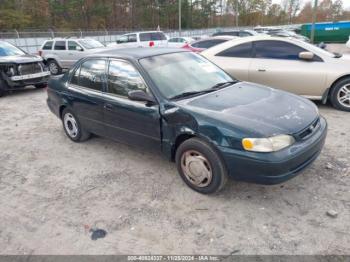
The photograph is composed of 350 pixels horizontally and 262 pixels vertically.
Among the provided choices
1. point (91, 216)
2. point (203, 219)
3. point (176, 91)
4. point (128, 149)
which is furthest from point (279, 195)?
point (128, 149)

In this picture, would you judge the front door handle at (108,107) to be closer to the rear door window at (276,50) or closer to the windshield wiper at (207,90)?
the windshield wiper at (207,90)

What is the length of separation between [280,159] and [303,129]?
504 millimetres

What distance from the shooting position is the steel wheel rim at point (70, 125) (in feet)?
16.3

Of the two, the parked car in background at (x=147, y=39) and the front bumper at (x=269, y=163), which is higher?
the parked car in background at (x=147, y=39)

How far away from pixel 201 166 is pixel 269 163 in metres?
0.76

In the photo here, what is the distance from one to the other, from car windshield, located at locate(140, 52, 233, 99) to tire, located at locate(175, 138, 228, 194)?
694 millimetres

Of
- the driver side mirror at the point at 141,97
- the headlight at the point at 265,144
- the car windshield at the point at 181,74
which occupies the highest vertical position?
the car windshield at the point at 181,74

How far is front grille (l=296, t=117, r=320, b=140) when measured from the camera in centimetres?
300

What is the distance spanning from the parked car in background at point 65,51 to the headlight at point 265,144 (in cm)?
1139

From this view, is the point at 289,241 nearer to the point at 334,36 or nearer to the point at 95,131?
the point at 95,131

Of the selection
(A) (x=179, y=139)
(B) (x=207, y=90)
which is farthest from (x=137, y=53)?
(A) (x=179, y=139)

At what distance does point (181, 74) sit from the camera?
12.5ft

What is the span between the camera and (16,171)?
4.22 m

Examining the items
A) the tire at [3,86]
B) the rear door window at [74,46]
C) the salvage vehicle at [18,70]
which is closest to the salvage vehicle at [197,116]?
the salvage vehicle at [18,70]
